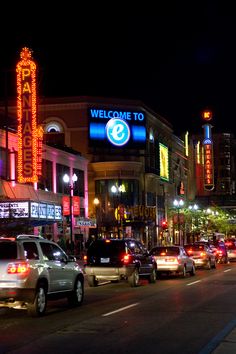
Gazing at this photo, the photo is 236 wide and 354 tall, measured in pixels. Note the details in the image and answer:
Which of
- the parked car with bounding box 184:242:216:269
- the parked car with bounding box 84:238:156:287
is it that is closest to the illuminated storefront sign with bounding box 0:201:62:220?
the parked car with bounding box 184:242:216:269

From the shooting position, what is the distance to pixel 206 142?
9506cm

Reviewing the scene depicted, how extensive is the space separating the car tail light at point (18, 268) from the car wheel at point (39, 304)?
2.01ft

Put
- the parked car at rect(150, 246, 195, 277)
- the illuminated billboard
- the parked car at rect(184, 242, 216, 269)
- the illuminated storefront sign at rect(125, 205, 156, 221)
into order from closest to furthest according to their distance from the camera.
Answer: the parked car at rect(150, 246, 195, 277) < the parked car at rect(184, 242, 216, 269) < the illuminated storefront sign at rect(125, 205, 156, 221) < the illuminated billboard

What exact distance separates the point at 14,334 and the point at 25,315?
3186 mm

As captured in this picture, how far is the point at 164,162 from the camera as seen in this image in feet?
265

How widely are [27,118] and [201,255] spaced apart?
12.7m

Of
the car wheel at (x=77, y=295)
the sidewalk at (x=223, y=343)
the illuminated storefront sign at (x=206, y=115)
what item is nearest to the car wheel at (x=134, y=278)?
the car wheel at (x=77, y=295)

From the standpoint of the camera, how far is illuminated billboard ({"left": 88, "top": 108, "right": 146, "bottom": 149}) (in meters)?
67.1

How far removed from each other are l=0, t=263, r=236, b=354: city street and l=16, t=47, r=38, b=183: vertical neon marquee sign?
17.9m

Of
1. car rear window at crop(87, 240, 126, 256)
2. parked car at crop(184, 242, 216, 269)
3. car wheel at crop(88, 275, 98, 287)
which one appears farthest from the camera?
parked car at crop(184, 242, 216, 269)

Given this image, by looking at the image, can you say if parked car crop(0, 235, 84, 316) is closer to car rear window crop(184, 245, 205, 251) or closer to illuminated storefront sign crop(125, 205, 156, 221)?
car rear window crop(184, 245, 205, 251)

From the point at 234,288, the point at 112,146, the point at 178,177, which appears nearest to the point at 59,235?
the point at 112,146

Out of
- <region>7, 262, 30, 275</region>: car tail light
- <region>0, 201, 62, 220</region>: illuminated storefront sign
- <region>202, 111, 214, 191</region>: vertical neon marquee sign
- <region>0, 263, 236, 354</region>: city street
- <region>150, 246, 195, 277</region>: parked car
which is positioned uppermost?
<region>202, 111, 214, 191</region>: vertical neon marquee sign

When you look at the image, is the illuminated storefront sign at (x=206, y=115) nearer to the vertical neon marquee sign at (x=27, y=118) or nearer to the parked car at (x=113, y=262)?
the vertical neon marquee sign at (x=27, y=118)
